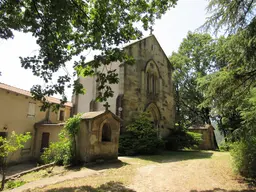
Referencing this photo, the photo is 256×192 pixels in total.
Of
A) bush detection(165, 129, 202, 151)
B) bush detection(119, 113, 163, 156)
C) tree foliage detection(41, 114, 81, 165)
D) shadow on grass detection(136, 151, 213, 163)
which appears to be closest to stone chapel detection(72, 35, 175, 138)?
bush detection(119, 113, 163, 156)

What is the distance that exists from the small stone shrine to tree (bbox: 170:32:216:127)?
67.3ft

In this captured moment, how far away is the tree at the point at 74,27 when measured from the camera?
601 centimetres

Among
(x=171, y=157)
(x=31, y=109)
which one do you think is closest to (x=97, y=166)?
(x=171, y=157)

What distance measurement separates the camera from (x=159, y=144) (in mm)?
16500

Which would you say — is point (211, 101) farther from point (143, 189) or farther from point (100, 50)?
point (100, 50)

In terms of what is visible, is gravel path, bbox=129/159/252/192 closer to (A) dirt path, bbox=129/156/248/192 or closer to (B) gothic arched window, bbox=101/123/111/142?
(A) dirt path, bbox=129/156/248/192

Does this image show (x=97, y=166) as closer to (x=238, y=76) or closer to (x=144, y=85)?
(x=238, y=76)

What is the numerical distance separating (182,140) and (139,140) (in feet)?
19.7

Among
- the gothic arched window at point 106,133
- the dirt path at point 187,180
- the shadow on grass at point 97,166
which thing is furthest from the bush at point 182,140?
the dirt path at point 187,180

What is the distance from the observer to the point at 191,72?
32469 millimetres

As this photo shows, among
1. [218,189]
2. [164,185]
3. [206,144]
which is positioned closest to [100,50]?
[164,185]

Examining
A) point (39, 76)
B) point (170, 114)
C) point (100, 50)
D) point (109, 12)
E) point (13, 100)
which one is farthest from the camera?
point (170, 114)

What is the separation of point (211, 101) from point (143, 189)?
4.10 meters

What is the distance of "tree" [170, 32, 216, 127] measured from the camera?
31.2m
